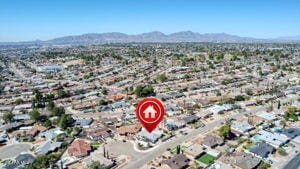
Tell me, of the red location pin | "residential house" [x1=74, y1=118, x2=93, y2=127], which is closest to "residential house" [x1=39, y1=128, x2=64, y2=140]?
"residential house" [x1=74, y1=118, x2=93, y2=127]

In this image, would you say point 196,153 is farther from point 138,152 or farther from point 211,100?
point 211,100

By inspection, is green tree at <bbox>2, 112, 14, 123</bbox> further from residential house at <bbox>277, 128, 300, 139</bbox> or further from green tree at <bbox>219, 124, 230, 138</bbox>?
residential house at <bbox>277, 128, 300, 139</bbox>

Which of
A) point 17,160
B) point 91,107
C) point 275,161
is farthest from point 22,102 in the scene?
point 275,161

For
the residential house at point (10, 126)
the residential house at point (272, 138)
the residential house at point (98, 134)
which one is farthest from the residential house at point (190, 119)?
the residential house at point (10, 126)

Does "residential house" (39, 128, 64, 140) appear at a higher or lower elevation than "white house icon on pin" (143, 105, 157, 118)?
lower

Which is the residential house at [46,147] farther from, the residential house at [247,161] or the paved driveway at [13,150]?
the residential house at [247,161]

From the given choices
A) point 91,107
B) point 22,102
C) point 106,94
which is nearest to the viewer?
point 91,107
